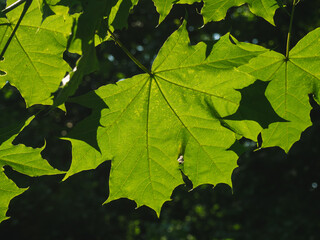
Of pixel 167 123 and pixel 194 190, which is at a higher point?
pixel 167 123

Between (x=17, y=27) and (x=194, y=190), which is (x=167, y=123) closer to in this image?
(x=17, y=27)

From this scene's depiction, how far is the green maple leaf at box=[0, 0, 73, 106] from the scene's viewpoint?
5.10ft

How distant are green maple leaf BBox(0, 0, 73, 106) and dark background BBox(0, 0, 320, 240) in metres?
3.35

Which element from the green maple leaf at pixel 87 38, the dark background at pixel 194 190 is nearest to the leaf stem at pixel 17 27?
the green maple leaf at pixel 87 38

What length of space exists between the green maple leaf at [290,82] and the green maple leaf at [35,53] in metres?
0.82

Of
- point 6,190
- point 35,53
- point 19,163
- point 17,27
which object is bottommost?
point 6,190

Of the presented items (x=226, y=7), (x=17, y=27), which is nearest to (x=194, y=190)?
(x=226, y=7)

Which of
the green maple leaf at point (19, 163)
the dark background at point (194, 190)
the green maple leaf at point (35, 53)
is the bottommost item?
the dark background at point (194, 190)

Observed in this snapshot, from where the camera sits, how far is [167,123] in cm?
164

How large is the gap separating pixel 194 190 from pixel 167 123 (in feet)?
24.5

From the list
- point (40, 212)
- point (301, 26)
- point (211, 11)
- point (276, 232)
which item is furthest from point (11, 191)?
point (40, 212)

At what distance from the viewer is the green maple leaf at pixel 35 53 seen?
5.10 feet

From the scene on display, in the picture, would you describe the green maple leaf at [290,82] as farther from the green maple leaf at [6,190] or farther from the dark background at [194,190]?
the dark background at [194,190]

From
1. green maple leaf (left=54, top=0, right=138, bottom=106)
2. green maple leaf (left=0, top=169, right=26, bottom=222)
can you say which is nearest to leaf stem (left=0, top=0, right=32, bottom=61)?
green maple leaf (left=54, top=0, right=138, bottom=106)
